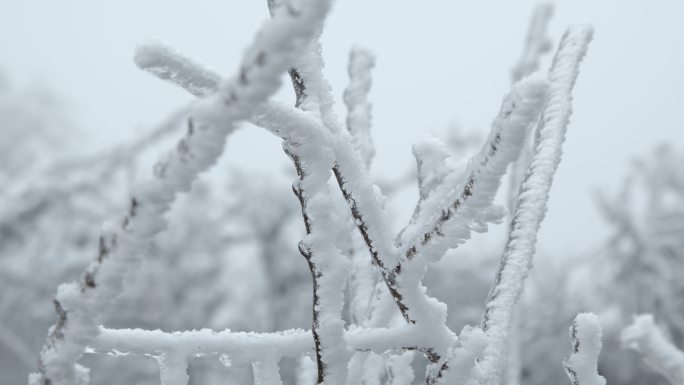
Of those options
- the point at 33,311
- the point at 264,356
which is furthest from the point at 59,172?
the point at 264,356

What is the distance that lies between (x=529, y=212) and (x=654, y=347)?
0.18 m

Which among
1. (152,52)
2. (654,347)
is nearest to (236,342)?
(152,52)

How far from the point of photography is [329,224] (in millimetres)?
519

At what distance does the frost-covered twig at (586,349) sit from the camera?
606mm

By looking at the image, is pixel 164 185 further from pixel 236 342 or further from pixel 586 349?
pixel 586 349

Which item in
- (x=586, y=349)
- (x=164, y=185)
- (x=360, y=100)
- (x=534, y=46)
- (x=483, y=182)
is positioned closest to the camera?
(x=164, y=185)

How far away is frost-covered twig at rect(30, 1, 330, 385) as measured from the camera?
1.04 feet

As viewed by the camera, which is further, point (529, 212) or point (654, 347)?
point (529, 212)

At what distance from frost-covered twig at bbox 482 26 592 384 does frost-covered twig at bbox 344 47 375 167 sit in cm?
25

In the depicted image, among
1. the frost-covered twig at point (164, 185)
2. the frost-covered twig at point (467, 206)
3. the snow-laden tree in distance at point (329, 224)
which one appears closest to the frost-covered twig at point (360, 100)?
the snow-laden tree in distance at point (329, 224)

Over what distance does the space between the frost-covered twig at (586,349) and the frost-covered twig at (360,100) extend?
373 mm

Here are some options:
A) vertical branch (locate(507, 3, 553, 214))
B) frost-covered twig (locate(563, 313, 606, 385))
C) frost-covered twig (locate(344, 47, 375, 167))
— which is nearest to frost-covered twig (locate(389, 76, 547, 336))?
frost-covered twig (locate(563, 313, 606, 385))

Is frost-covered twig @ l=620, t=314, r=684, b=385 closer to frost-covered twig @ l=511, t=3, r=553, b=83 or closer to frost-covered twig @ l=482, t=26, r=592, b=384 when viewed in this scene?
frost-covered twig @ l=482, t=26, r=592, b=384

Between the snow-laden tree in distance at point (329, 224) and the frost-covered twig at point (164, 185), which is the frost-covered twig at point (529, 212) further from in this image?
the frost-covered twig at point (164, 185)
